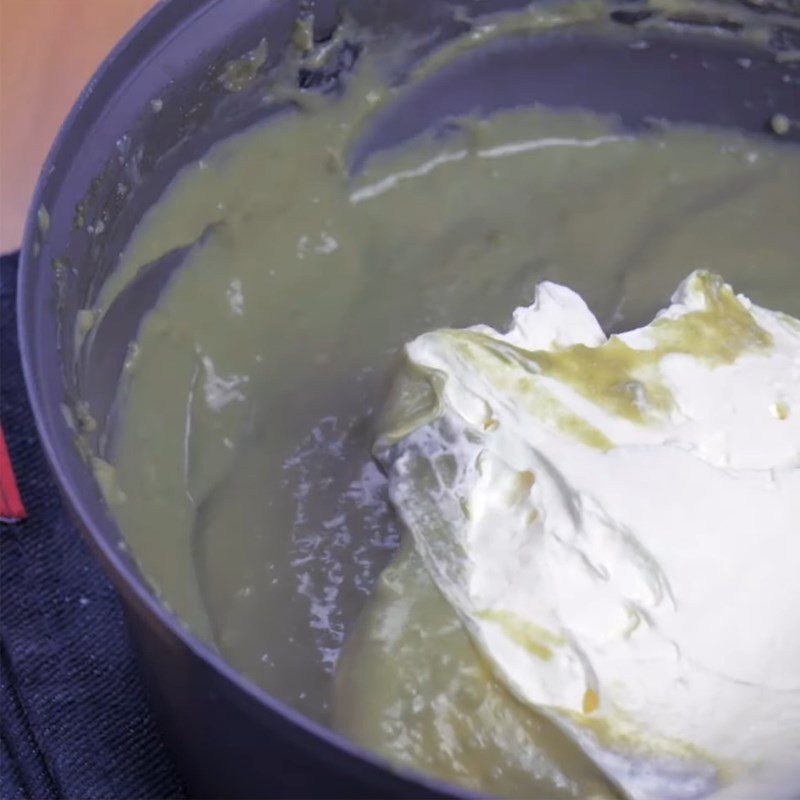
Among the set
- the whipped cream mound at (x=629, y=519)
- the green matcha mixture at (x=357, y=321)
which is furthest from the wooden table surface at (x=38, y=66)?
the whipped cream mound at (x=629, y=519)

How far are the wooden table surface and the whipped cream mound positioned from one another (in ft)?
2.04

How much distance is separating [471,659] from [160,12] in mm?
657

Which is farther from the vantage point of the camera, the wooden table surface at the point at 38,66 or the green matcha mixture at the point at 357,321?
the wooden table surface at the point at 38,66

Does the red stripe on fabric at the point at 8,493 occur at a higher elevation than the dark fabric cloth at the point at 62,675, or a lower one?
higher

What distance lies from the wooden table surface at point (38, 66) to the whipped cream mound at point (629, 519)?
0.62 metres

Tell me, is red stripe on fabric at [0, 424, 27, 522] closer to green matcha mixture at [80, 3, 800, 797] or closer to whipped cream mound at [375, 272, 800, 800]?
green matcha mixture at [80, 3, 800, 797]

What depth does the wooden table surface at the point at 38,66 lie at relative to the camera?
Result: 147 centimetres

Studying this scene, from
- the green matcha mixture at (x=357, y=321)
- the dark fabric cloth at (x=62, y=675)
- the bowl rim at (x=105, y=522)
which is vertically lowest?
the dark fabric cloth at (x=62, y=675)

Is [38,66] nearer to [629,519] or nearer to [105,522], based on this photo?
[105,522]

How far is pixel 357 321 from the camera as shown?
4.54 ft

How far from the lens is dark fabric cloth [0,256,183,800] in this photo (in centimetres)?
126

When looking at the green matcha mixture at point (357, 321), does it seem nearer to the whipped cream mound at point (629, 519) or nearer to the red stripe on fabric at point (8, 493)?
the whipped cream mound at point (629, 519)

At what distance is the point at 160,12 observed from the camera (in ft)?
3.79

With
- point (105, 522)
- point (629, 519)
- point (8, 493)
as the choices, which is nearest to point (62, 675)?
point (8, 493)
